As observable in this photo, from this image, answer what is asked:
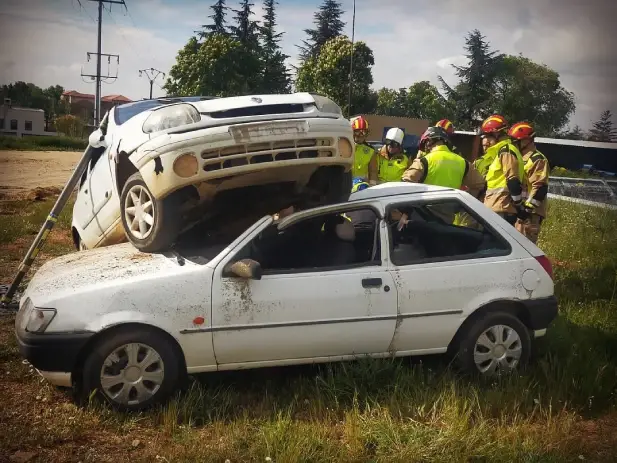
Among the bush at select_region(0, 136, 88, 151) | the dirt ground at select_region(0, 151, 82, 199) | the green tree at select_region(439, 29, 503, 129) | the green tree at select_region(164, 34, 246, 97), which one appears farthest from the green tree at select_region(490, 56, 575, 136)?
the bush at select_region(0, 136, 88, 151)

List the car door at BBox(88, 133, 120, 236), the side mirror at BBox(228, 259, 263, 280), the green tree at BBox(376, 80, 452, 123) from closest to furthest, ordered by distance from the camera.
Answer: the side mirror at BBox(228, 259, 263, 280)
the car door at BBox(88, 133, 120, 236)
the green tree at BBox(376, 80, 452, 123)

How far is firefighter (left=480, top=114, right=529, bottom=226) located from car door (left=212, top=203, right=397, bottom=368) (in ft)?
8.91

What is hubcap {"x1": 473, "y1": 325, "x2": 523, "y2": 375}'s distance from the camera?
444 centimetres

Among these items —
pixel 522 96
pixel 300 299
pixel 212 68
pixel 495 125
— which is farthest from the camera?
pixel 522 96

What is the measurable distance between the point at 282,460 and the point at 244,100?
2471 mm

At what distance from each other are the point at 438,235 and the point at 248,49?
9237mm

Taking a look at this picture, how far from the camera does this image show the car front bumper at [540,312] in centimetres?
452

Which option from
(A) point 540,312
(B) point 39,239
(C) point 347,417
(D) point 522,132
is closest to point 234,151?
(C) point 347,417

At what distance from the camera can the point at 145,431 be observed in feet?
12.2

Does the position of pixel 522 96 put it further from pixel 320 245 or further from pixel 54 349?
pixel 54 349

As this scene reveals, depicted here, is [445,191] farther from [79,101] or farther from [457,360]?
[79,101]

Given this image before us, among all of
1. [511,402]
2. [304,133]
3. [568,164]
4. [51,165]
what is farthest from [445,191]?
[51,165]

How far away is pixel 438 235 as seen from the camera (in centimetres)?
477

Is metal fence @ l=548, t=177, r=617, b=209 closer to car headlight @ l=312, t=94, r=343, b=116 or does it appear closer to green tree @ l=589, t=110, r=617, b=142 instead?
green tree @ l=589, t=110, r=617, b=142
